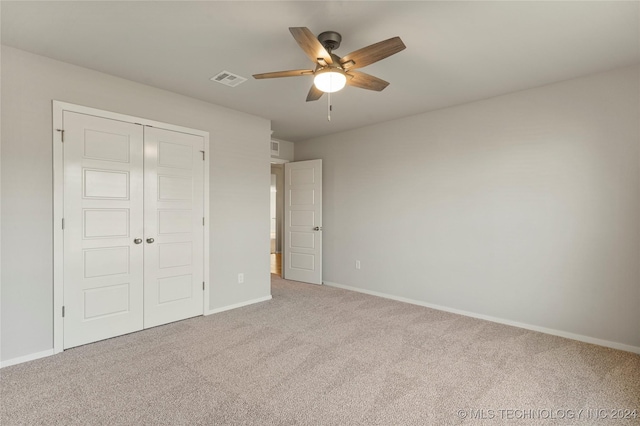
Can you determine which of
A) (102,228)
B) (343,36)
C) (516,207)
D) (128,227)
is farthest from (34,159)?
(516,207)

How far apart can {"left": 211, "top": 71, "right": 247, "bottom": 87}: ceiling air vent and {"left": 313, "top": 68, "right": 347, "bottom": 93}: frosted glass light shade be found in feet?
3.98

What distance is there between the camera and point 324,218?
5402mm

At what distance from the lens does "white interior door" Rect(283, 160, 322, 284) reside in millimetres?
5355

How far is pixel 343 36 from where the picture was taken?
2.32 meters

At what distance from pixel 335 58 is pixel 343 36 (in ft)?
0.91

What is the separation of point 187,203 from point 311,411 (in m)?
2.60

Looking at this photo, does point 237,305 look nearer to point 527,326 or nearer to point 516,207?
point 527,326

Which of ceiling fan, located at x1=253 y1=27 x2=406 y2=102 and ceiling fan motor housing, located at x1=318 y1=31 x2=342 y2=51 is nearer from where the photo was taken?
ceiling fan, located at x1=253 y1=27 x2=406 y2=102

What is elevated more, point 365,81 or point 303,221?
point 365,81

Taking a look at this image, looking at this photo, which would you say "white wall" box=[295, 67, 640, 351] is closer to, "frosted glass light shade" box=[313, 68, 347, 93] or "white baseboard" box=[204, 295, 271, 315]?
"white baseboard" box=[204, 295, 271, 315]

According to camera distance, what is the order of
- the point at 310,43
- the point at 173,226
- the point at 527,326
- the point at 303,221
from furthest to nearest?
the point at 303,221 < the point at 173,226 < the point at 527,326 < the point at 310,43

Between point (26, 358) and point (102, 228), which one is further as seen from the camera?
point (102, 228)

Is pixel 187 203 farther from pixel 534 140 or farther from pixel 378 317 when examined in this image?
pixel 534 140

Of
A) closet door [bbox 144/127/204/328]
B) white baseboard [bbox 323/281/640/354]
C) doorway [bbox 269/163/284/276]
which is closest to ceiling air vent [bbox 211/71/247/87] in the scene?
closet door [bbox 144/127/204/328]
